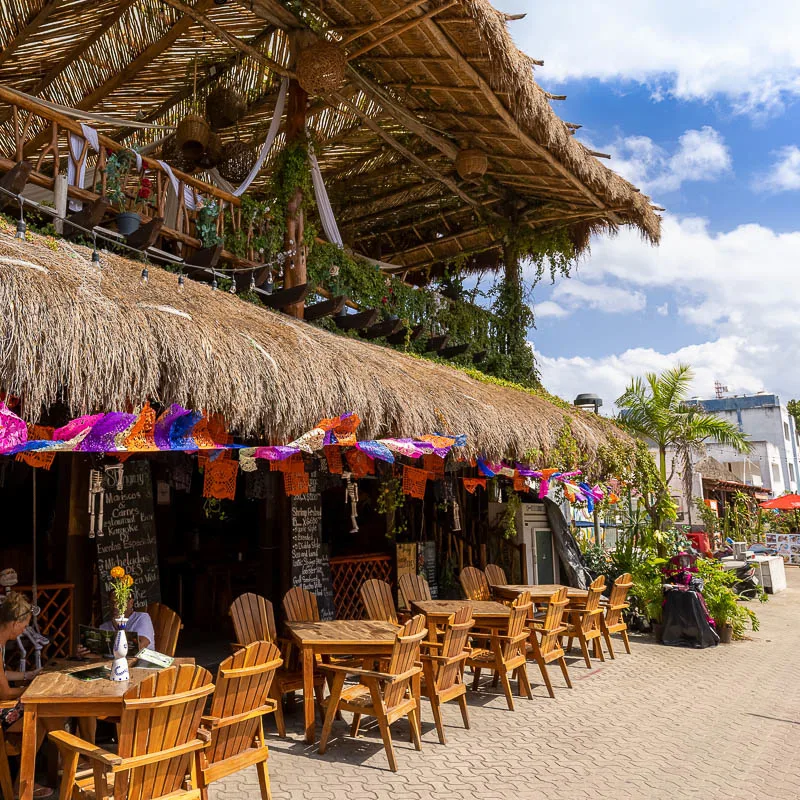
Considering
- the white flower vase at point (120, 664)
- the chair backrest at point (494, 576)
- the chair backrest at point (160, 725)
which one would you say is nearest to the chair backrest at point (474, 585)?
the chair backrest at point (494, 576)

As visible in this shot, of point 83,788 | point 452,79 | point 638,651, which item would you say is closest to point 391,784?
point 83,788

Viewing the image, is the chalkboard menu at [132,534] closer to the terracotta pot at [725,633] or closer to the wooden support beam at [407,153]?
the wooden support beam at [407,153]

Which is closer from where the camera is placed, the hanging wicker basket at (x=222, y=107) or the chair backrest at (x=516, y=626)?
the chair backrest at (x=516, y=626)

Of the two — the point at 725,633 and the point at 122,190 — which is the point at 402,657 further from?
the point at 725,633

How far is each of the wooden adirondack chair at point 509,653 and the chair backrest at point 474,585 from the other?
5.36ft

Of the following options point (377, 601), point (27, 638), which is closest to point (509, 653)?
point (377, 601)

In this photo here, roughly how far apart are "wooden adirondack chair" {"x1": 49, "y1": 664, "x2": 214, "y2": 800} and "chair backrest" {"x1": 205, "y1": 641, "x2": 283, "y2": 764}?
26 cm

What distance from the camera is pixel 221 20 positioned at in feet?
31.5

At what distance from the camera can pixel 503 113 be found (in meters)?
9.91

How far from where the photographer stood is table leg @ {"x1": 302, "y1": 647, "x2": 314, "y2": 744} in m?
5.38

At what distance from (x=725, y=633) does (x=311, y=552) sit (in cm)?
625

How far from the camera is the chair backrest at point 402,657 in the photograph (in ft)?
16.5

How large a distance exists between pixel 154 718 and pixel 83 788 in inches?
29.5

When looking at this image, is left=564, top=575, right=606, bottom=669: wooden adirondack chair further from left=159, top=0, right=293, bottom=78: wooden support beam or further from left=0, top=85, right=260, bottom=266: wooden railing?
left=159, top=0, right=293, bottom=78: wooden support beam
